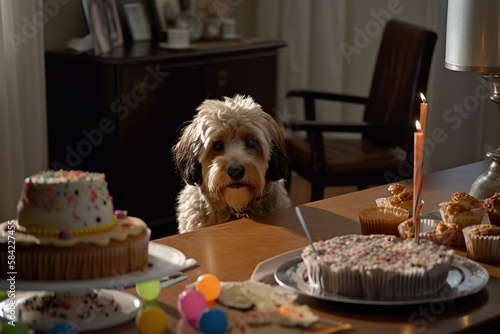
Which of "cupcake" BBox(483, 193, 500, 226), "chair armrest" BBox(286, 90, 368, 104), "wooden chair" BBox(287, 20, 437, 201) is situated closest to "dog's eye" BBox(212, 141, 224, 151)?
"cupcake" BBox(483, 193, 500, 226)

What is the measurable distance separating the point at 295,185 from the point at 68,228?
381 centimetres

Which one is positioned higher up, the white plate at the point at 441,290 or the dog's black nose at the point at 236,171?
the dog's black nose at the point at 236,171

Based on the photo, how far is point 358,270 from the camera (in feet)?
5.90

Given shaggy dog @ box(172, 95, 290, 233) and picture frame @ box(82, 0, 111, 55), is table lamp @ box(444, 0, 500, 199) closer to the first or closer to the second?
shaggy dog @ box(172, 95, 290, 233)

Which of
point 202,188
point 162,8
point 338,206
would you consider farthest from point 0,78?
point 338,206

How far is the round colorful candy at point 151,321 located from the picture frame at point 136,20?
9.95 feet

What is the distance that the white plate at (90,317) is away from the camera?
1.70 metres

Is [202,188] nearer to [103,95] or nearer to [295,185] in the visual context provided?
[103,95]

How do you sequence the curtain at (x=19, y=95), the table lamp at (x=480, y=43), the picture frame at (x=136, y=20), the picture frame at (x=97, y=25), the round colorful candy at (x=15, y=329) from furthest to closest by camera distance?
1. the picture frame at (x=136, y=20)
2. the picture frame at (x=97, y=25)
3. the curtain at (x=19, y=95)
4. the table lamp at (x=480, y=43)
5. the round colorful candy at (x=15, y=329)

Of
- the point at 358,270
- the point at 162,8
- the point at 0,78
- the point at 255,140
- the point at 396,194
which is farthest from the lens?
the point at 162,8

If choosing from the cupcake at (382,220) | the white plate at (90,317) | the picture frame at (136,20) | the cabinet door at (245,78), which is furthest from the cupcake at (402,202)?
the picture frame at (136,20)

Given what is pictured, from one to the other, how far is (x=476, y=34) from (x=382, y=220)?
640mm

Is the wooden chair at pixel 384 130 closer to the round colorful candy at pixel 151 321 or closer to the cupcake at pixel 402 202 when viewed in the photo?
the cupcake at pixel 402 202

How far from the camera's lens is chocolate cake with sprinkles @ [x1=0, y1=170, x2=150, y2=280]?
5.40ft
